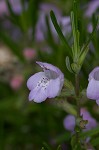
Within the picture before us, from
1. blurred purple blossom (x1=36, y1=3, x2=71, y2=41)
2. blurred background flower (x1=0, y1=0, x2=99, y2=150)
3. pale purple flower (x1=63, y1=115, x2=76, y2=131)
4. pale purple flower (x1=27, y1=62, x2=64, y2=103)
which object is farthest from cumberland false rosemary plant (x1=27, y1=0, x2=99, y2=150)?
blurred purple blossom (x1=36, y1=3, x2=71, y2=41)

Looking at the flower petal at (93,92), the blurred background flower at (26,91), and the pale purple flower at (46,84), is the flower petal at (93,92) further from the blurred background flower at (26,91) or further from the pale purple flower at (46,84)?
the blurred background flower at (26,91)

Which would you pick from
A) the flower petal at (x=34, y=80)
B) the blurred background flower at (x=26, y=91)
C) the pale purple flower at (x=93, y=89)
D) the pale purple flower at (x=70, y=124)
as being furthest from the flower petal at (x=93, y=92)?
the blurred background flower at (x=26, y=91)

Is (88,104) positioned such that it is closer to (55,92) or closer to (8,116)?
(8,116)

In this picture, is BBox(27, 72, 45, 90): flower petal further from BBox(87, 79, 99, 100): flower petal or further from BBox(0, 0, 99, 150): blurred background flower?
BBox(0, 0, 99, 150): blurred background flower

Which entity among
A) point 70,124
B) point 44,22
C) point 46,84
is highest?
point 44,22

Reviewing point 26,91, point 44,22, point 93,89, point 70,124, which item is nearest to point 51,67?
point 93,89

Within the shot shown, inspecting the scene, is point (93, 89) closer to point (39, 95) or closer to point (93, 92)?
point (93, 92)

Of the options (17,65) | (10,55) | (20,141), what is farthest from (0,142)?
(10,55)
